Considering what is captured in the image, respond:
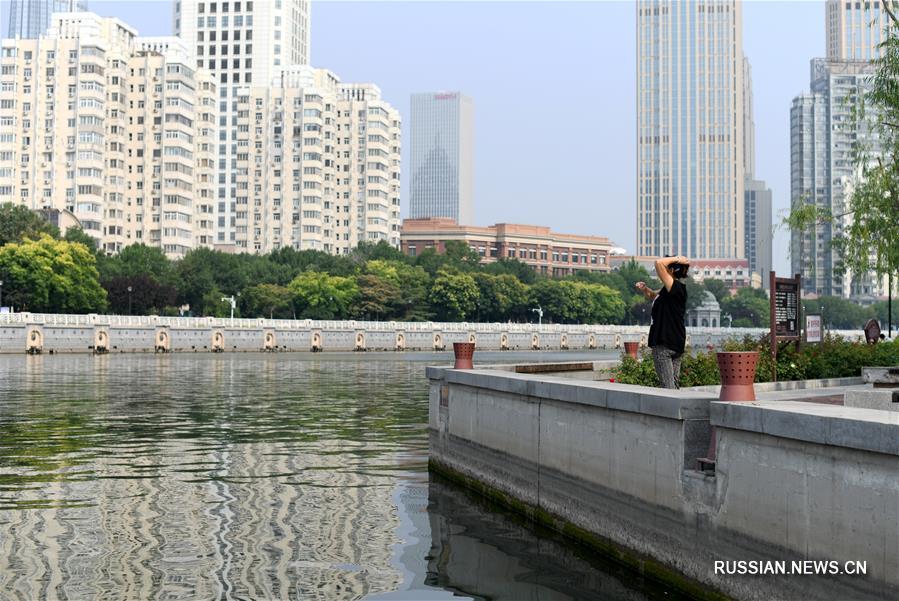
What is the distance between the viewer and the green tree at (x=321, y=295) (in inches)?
5330

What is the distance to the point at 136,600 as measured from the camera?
9.96 m

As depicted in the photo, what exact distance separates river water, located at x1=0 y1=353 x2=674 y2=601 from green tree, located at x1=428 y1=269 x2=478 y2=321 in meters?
120

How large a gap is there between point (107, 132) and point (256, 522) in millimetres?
150773

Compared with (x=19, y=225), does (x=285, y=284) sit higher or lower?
lower

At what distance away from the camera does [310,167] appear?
7003 inches

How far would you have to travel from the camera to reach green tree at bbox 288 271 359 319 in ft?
444

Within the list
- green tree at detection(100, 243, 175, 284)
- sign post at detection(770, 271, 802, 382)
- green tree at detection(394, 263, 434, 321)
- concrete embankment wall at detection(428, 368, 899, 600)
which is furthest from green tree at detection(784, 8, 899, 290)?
green tree at detection(394, 263, 434, 321)

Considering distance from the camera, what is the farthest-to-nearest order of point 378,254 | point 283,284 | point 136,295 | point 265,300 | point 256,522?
point 378,254
point 283,284
point 265,300
point 136,295
point 256,522

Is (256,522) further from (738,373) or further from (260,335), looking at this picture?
(260,335)

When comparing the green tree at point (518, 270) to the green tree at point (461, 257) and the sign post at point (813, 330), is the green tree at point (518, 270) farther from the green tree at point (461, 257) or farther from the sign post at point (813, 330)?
the sign post at point (813, 330)

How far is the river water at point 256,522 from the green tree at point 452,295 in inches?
4729

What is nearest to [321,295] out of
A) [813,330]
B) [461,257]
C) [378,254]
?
[378,254]

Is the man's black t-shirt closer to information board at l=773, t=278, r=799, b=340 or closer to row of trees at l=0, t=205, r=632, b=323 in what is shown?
information board at l=773, t=278, r=799, b=340

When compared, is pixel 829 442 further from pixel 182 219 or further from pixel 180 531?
pixel 182 219
